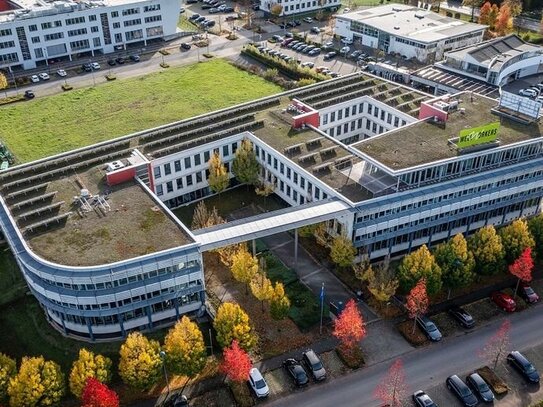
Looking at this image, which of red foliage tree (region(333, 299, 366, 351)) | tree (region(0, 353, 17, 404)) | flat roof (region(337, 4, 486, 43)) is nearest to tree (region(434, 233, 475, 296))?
red foliage tree (region(333, 299, 366, 351))

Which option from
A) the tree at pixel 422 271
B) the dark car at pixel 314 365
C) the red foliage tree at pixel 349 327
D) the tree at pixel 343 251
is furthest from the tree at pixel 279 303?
the tree at pixel 422 271

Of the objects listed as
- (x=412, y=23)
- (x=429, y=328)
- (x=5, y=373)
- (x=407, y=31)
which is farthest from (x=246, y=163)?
(x=412, y=23)

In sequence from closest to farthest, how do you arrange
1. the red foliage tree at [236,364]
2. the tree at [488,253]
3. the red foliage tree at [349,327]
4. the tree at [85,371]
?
the tree at [85,371] < the red foliage tree at [236,364] < the red foliage tree at [349,327] < the tree at [488,253]

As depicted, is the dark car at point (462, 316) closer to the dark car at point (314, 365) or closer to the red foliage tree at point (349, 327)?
the red foliage tree at point (349, 327)

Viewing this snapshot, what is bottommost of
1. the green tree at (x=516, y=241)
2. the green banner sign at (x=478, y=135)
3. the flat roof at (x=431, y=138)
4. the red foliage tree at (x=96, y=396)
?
the red foliage tree at (x=96, y=396)

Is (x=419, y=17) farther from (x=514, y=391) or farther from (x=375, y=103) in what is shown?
(x=514, y=391)

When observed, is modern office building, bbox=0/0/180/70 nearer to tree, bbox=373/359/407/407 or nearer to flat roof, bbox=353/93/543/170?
flat roof, bbox=353/93/543/170

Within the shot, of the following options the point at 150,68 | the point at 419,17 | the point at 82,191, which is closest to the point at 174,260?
the point at 82,191
